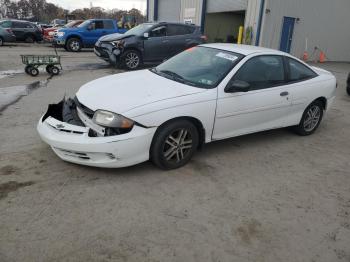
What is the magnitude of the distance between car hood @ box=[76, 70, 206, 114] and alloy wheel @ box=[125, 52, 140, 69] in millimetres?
6836

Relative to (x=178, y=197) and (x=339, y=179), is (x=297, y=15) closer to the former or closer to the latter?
(x=339, y=179)

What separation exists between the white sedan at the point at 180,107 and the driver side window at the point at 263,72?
1 cm

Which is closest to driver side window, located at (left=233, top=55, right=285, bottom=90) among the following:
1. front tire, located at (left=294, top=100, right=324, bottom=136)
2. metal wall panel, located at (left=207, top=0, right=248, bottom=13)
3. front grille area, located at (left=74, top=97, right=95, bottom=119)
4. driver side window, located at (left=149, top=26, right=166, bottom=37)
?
front tire, located at (left=294, top=100, right=324, bottom=136)

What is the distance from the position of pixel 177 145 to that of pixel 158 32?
8.47m

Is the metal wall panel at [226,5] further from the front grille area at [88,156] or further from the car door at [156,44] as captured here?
the front grille area at [88,156]

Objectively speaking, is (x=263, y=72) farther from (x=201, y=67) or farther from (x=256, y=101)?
(x=201, y=67)

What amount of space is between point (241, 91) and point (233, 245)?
2.01m

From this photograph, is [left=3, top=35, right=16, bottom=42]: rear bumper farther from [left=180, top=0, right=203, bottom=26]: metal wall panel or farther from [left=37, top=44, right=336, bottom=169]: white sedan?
[left=37, top=44, right=336, bottom=169]: white sedan

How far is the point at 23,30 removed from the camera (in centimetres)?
1984

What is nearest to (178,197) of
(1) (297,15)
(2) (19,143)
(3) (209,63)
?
(3) (209,63)

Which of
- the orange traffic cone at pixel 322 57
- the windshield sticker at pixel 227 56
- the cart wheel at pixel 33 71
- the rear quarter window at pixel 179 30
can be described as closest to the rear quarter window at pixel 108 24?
the rear quarter window at pixel 179 30

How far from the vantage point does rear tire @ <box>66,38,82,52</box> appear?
17.1 meters

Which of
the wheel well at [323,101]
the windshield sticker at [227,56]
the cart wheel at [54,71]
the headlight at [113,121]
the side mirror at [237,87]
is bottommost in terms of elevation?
the cart wheel at [54,71]

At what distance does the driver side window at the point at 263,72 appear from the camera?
4.34 meters
